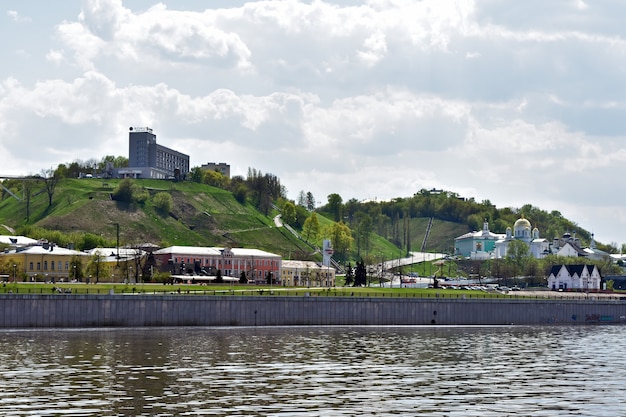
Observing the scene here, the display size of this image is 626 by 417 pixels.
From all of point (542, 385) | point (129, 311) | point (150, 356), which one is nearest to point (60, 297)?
point (129, 311)

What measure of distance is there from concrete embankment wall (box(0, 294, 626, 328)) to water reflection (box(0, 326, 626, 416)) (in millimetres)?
3898

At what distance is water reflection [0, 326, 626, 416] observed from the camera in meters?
50.4

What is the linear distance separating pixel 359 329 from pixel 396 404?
6595cm

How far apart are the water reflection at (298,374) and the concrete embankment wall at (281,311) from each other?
3.90 metres

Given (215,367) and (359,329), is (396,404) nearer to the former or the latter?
(215,367)

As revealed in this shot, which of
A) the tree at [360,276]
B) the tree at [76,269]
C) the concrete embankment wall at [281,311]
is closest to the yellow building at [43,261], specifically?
the tree at [76,269]

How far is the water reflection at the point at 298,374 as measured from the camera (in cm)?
5041

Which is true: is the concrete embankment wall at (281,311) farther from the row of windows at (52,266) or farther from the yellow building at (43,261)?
the row of windows at (52,266)

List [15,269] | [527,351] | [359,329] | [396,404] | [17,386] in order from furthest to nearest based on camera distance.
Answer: [15,269] < [359,329] < [527,351] < [17,386] < [396,404]

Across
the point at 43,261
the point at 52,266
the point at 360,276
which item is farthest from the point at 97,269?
the point at 360,276

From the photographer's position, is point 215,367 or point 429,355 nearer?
point 215,367

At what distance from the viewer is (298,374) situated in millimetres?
64062

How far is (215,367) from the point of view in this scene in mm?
67625

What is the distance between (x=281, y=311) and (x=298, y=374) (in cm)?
5453
